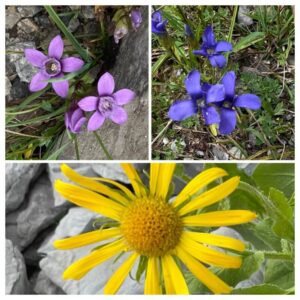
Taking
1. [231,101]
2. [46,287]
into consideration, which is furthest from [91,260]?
[231,101]

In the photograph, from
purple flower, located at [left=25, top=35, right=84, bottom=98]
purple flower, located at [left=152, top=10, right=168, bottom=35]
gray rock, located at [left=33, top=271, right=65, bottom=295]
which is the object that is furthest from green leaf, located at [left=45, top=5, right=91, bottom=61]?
gray rock, located at [left=33, top=271, right=65, bottom=295]

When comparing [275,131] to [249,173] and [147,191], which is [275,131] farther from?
[147,191]

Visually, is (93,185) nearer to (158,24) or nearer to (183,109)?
(183,109)

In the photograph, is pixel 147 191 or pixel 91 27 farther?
pixel 91 27

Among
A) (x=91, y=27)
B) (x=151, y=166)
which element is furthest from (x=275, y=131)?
(x=91, y=27)

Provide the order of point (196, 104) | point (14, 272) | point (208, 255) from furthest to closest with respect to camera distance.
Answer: point (14, 272) < point (196, 104) < point (208, 255)
